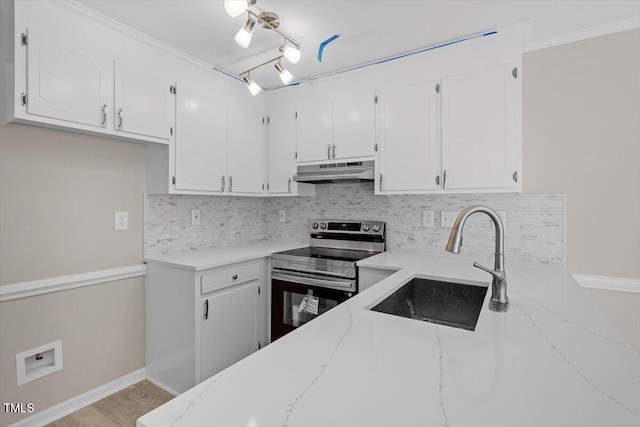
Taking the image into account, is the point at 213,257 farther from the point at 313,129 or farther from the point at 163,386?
the point at 313,129

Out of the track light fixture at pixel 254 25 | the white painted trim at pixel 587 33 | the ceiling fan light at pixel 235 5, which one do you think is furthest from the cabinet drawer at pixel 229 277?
the white painted trim at pixel 587 33

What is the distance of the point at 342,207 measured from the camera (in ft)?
9.81

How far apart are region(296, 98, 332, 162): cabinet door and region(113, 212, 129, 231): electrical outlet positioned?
1403mm

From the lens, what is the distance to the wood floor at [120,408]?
6.43 ft

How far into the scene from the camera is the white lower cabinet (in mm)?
2131

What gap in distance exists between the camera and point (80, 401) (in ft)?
6.85

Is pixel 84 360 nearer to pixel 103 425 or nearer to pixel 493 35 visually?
pixel 103 425

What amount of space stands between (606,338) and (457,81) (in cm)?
178

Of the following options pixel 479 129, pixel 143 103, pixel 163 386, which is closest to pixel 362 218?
pixel 479 129

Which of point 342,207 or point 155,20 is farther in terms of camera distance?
point 342,207

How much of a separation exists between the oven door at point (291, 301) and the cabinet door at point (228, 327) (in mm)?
149

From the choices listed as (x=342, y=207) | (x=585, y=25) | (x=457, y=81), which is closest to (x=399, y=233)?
(x=342, y=207)

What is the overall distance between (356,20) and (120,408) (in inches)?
111

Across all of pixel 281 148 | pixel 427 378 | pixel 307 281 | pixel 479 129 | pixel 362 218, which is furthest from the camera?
pixel 281 148
